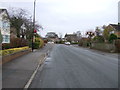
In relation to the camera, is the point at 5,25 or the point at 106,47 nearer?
the point at 106,47

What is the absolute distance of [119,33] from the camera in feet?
205

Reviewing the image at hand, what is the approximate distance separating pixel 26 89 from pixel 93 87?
90.6 inches

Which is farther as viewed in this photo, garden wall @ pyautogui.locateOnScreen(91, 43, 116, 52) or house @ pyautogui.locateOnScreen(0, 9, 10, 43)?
house @ pyautogui.locateOnScreen(0, 9, 10, 43)

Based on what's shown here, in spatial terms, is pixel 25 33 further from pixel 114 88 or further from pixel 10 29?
pixel 114 88

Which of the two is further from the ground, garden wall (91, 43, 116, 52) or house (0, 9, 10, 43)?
house (0, 9, 10, 43)

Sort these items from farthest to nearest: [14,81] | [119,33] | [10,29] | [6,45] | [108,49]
A: [119,33], [10,29], [108,49], [6,45], [14,81]

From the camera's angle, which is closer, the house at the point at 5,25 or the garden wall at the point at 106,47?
the garden wall at the point at 106,47

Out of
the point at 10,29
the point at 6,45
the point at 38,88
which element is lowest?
the point at 38,88

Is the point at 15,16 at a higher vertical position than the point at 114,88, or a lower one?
higher

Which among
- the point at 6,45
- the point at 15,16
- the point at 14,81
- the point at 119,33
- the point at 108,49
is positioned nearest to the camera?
the point at 14,81

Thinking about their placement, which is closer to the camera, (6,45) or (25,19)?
(6,45)

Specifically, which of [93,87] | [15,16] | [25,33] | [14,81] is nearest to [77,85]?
[93,87]

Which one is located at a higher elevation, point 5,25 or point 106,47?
point 5,25

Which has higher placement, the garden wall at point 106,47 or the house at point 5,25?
the house at point 5,25
